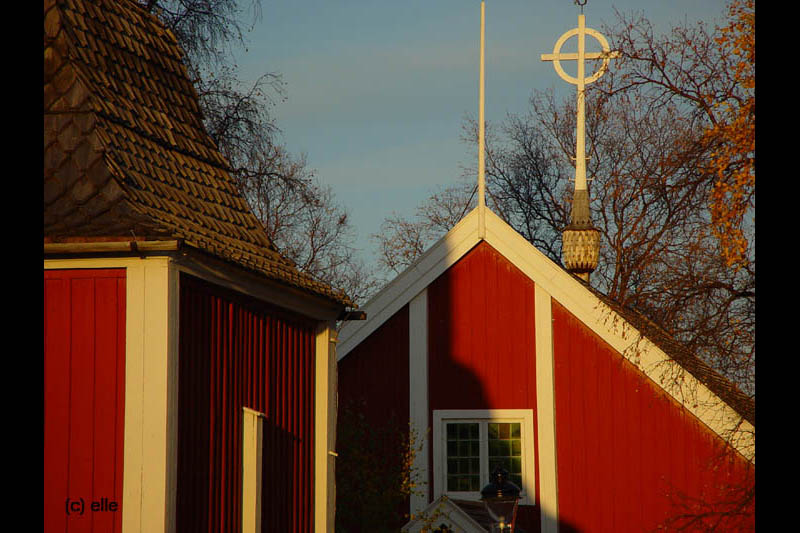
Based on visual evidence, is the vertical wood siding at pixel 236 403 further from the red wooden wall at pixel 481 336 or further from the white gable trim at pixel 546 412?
the white gable trim at pixel 546 412

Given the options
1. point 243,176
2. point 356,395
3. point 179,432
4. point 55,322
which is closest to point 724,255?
point 179,432

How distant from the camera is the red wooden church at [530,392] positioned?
58.1 feet

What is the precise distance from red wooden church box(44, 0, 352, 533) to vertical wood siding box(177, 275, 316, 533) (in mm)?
22

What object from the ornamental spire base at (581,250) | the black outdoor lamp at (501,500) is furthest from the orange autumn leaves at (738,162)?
the ornamental spire base at (581,250)

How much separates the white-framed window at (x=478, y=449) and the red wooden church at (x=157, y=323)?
223 inches

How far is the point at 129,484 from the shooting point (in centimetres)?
931

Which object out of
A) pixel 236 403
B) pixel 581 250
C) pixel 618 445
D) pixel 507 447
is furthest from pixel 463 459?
pixel 581 250

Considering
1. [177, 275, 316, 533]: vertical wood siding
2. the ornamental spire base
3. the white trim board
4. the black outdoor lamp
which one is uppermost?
the ornamental spire base

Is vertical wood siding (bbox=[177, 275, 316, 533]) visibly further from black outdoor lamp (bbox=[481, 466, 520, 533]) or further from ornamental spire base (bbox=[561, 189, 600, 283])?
ornamental spire base (bbox=[561, 189, 600, 283])

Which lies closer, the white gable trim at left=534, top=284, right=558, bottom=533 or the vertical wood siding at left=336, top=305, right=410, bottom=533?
the white gable trim at left=534, top=284, right=558, bottom=533

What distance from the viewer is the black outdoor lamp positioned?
12555 mm

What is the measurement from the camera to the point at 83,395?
9445 millimetres

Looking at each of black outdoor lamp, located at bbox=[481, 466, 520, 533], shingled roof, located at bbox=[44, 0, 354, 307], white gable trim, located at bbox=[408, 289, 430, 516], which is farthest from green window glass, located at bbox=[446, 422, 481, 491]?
shingled roof, located at bbox=[44, 0, 354, 307]

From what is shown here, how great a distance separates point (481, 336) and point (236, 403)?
27.0 ft
